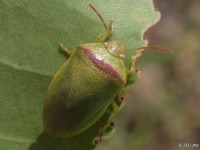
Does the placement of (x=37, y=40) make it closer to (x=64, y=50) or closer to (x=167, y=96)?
(x=64, y=50)

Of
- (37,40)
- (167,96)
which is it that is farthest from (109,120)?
(167,96)

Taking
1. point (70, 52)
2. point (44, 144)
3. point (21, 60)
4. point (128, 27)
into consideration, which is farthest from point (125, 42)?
point (44, 144)

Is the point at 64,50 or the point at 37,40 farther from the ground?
the point at 37,40

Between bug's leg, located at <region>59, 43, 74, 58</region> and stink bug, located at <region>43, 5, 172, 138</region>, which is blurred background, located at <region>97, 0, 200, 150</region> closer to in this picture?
stink bug, located at <region>43, 5, 172, 138</region>

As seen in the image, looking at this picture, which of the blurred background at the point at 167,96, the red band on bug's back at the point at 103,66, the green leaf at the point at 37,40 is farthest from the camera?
the blurred background at the point at 167,96

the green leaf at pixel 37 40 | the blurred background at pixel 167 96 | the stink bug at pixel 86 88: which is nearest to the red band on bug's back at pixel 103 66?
the stink bug at pixel 86 88

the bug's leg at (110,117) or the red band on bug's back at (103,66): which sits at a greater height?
the red band on bug's back at (103,66)

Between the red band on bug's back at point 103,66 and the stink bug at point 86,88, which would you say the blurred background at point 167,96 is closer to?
the stink bug at point 86,88
